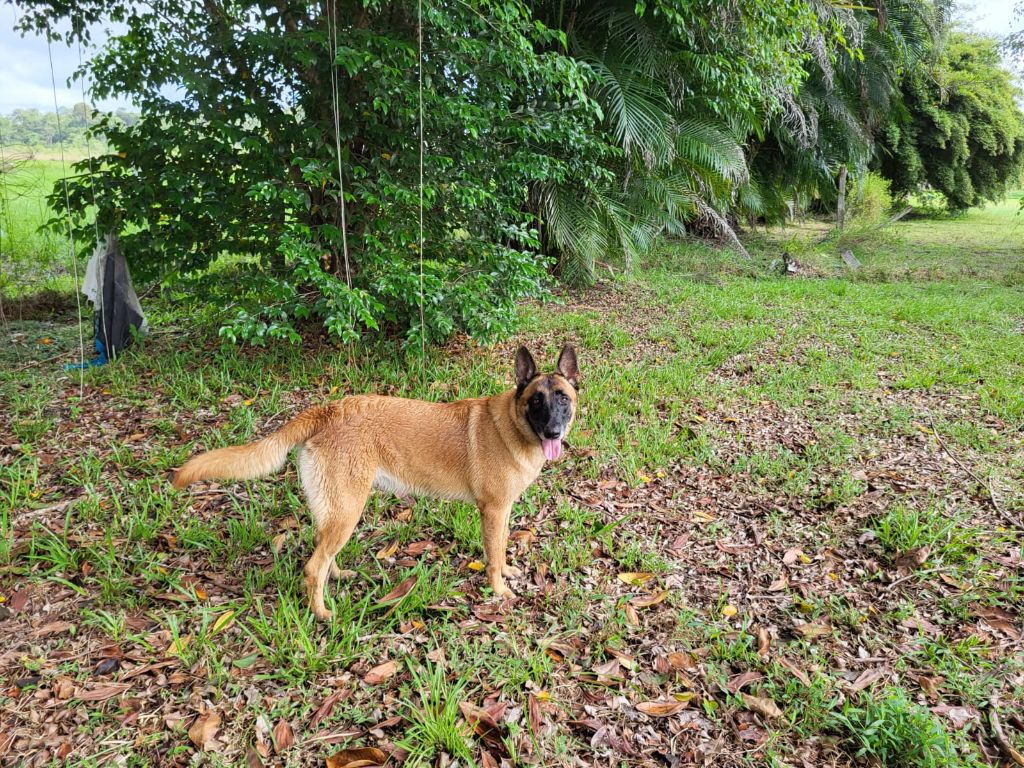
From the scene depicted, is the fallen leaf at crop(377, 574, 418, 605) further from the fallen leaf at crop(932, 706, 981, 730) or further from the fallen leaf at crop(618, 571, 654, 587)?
the fallen leaf at crop(932, 706, 981, 730)

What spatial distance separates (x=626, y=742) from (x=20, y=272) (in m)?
9.19

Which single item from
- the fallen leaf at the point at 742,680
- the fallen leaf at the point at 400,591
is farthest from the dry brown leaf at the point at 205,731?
the fallen leaf at the point at 742,680

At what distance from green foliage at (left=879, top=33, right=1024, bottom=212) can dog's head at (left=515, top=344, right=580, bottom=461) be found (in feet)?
55.9

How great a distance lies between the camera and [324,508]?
2.74 meters

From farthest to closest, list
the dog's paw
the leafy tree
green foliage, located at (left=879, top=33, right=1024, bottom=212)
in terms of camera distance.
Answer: green foliage, located at (left=879, top=33, right=1024, bottom=212)
the leafy tree
the dog's paw

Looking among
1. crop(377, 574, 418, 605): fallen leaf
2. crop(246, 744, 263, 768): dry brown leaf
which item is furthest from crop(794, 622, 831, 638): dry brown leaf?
crop(246, 744, 263, 768): dry brown leaf

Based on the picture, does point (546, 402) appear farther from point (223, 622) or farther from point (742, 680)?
point (223, 622)

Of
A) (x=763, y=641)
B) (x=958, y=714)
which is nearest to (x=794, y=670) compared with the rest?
(x=763, y=641)

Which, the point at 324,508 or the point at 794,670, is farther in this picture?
the point at 324,508

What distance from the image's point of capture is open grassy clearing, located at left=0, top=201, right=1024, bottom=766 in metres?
2.22

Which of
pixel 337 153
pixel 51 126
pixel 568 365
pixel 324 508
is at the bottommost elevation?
pixel 324 508

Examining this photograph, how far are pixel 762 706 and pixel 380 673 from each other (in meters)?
1.62

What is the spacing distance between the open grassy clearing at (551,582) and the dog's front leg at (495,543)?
0.30 ft

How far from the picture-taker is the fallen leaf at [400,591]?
113 inches
